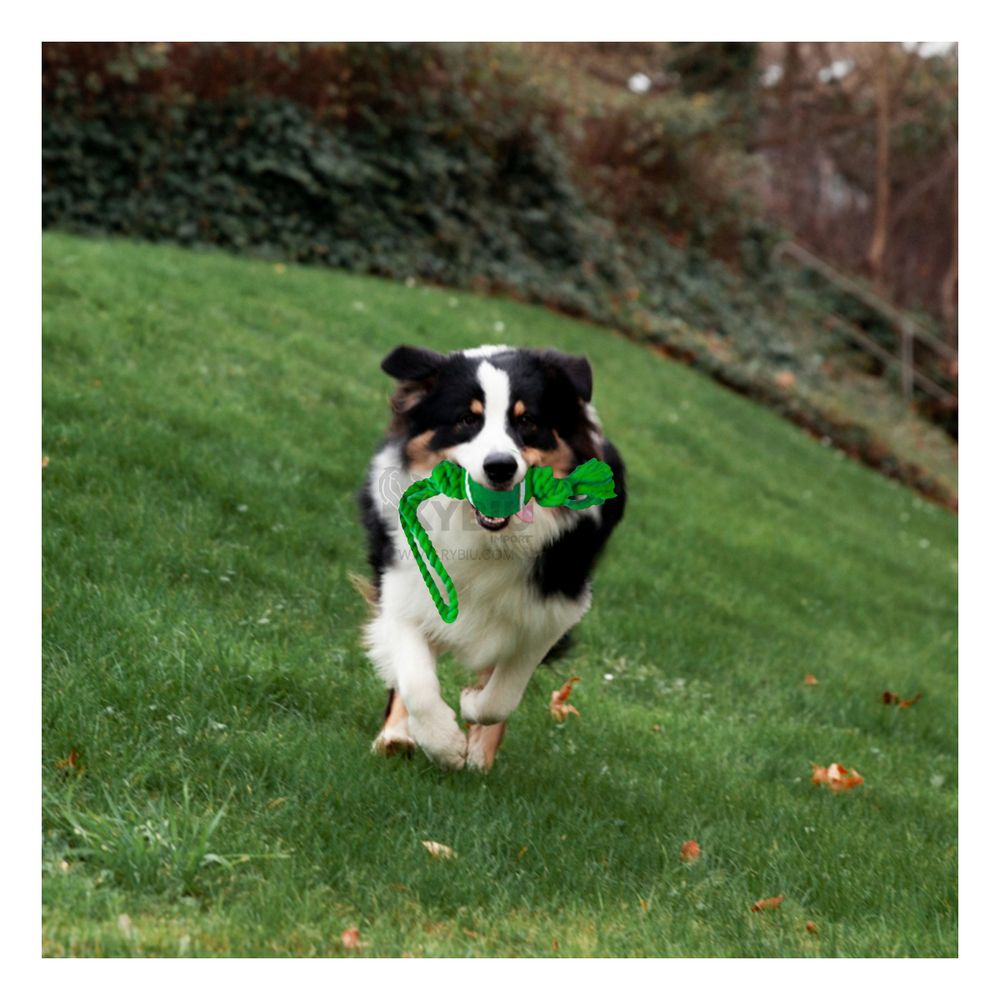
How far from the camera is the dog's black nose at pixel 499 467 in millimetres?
3943

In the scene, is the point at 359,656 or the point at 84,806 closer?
the point at 84,806

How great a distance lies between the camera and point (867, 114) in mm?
23938

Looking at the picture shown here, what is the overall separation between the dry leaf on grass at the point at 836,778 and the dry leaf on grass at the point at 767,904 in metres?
1.49

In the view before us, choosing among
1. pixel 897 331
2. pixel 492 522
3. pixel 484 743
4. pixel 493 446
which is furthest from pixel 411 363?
pixel 897 331

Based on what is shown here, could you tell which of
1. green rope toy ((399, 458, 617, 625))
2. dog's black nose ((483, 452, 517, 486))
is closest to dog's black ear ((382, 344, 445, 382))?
green rope toy ((399, 458, 617, 625))

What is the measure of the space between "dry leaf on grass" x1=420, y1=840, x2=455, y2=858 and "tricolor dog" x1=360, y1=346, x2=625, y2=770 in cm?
44

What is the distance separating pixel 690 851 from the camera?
4.55 m

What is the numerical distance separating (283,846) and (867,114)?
2321 centimetres

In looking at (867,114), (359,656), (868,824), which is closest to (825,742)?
(868,824)

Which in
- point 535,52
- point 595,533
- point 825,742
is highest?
point 535,52

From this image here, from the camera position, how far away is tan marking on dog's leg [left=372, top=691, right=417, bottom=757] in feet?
15.1
